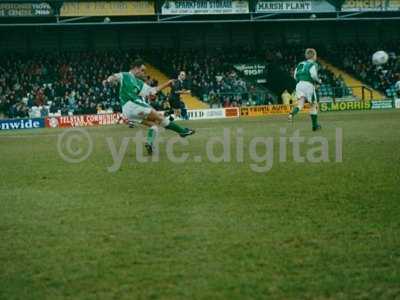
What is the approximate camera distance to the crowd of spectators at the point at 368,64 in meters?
42.2

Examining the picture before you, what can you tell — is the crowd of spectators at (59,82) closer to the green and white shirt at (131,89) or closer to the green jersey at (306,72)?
the green jersey at (306,72)

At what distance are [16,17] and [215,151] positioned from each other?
2558 centimetres

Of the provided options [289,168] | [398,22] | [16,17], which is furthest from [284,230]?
[398,22]

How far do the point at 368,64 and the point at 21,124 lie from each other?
24176 millimetres

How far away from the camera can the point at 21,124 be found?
31672 mm

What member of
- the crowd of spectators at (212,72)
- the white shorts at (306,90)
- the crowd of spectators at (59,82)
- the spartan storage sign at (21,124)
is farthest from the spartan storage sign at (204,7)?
the white shorts at (306,90)

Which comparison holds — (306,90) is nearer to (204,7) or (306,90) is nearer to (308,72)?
(308,72)

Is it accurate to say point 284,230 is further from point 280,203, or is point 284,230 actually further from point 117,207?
point 117,207

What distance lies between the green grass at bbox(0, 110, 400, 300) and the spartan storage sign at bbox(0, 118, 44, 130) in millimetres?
22220

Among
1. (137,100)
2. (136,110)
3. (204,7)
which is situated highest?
(204,7)

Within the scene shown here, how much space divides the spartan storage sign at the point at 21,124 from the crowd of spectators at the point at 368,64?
22031mm

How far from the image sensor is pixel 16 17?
35469 mm
